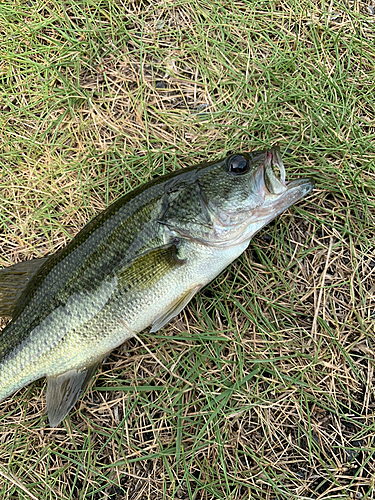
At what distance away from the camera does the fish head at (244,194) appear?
234 cm

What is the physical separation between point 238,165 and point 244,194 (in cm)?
21

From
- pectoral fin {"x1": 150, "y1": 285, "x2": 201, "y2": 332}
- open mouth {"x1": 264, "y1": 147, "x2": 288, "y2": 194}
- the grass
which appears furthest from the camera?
the grass

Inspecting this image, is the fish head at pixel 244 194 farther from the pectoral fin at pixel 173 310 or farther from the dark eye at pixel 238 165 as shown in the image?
the pectoral fin at pixel 173 310

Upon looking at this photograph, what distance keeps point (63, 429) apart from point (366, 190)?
9.96 feet

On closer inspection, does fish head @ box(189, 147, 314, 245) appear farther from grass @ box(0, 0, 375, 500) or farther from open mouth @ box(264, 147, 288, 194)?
grass @ box(0, 0, 375, 500)

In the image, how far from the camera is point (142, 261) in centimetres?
240

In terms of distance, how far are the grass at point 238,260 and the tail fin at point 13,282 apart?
1.15 ft

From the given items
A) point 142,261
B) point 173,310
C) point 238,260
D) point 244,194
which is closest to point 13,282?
point 142,261

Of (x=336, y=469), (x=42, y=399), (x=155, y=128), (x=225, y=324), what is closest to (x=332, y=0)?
(x=155, y=128)

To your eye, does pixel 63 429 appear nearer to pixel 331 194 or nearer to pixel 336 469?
pixel 336 469

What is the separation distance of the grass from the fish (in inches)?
16.0

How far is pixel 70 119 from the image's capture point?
3119mm

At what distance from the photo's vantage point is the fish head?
2.34 metres

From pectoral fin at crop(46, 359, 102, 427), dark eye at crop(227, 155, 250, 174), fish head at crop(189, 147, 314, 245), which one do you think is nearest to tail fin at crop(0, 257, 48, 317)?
pectoral fin at crop(46, 359, 102, 427)
